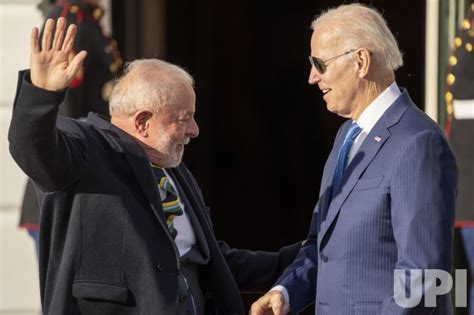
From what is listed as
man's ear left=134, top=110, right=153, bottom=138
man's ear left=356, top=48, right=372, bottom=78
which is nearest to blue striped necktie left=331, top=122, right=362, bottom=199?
man's ear left=356, top=48, right=372, bottom=78

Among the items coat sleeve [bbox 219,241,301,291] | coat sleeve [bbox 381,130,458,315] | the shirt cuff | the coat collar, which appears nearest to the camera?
coat sleeve [bbox 381,130,458,315]

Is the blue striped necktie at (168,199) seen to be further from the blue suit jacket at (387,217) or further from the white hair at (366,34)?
the white hair at (366,34)

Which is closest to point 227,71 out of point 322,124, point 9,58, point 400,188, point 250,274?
point 322,124

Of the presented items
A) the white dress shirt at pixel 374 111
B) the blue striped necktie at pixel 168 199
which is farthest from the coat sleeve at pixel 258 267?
the white dress shirt at pixel 374 111

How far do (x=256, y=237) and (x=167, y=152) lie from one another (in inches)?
98.1

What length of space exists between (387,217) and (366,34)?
595 millimetres

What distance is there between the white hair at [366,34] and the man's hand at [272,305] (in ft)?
2.70

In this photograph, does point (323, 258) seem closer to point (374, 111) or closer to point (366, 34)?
point (374, 111)

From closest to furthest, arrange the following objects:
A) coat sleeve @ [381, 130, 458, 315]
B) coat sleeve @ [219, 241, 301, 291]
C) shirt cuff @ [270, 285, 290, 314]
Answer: coat sleeve @ [381, 130, 458, 315], shirt cuff @ [270, 285, 290, 314], coat sleeve @ [219, 241, 301, 291]

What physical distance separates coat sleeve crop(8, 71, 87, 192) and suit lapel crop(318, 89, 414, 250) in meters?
0.83

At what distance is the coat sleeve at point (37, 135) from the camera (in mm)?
3068

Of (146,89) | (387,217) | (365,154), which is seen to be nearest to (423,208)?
(387,217)

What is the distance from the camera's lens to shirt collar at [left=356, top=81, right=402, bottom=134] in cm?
338

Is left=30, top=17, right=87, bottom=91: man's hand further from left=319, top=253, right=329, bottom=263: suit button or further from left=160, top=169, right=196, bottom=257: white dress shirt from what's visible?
left=319, top=253, right=329, bottom=263: suit button
